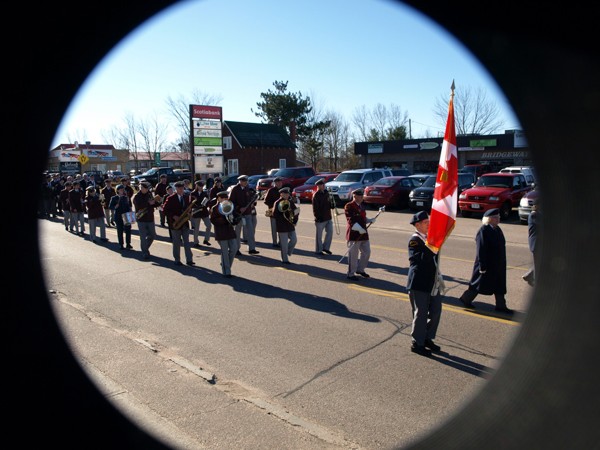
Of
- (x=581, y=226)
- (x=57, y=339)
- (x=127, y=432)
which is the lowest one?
(x=127, y=432)

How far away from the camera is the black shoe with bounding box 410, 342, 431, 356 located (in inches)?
220

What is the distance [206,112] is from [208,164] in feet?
10.6

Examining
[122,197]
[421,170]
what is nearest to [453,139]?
[122,197]

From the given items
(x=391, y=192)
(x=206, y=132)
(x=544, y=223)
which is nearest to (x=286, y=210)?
(x=544, y=223)

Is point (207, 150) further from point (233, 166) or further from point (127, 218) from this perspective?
point (233, 166)

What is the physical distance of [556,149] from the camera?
230cm

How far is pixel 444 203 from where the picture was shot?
17.7ft

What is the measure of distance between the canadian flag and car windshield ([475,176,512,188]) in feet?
50.2

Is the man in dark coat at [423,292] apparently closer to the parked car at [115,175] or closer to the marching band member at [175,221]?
the marching band member at [175,221]

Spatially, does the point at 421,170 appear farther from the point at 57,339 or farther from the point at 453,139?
the point at 57,339

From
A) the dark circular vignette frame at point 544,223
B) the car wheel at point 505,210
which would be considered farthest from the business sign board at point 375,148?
the dark circular vignette frame at point 544,223

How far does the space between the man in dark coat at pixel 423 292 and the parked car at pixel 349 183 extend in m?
18.2

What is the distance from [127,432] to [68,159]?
200 ft

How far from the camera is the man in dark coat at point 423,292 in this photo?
18.4 ft
